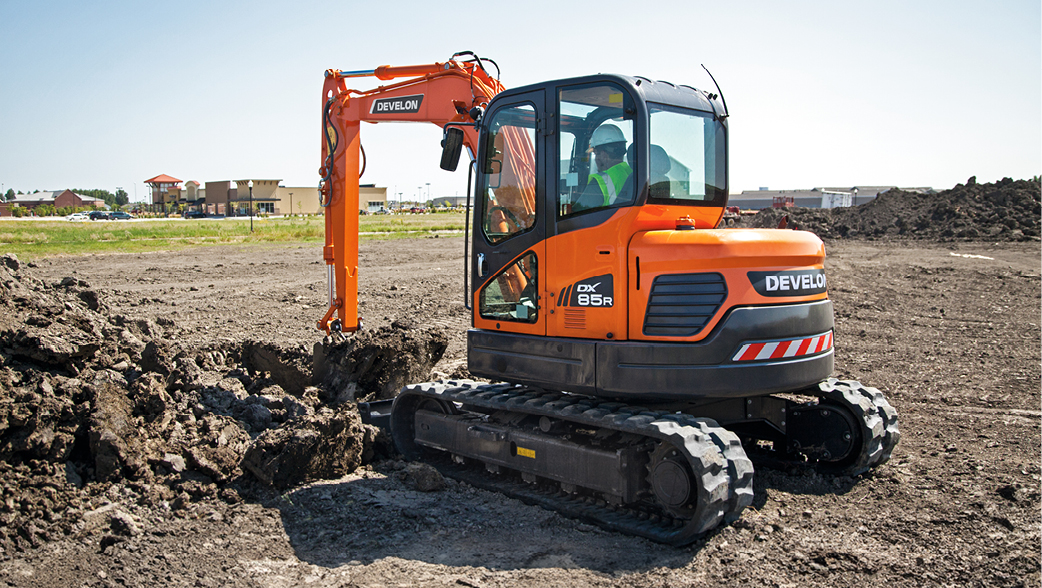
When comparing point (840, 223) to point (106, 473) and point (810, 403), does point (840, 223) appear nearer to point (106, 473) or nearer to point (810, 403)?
point (810, 403)

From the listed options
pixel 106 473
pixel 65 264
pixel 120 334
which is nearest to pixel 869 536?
pixel 106 473

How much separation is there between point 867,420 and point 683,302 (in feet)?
6.95

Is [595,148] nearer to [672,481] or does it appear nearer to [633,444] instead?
[633,444]

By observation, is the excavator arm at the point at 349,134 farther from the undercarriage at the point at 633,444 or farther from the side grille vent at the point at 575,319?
the side grille vent at the point at 575,319

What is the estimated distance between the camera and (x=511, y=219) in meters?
5.92

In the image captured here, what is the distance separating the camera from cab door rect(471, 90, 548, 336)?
224 inches

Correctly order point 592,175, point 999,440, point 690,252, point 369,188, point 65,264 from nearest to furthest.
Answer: point 690,252 < point 592,175 < point 999,440 < point 65,264 < point 369,188

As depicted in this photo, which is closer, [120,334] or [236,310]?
[120,334]

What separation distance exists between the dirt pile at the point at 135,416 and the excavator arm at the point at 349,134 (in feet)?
1.90

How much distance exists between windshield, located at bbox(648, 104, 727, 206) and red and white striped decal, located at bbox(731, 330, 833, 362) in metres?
1.15

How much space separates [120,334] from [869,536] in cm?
689

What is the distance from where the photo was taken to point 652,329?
5.23 m

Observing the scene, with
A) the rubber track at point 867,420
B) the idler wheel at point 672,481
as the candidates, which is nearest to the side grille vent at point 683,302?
the idler wheel at point 672,481

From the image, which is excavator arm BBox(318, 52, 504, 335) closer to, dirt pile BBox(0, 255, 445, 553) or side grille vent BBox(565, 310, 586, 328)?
dirt pile BBox(0, 255, 445, 553)
